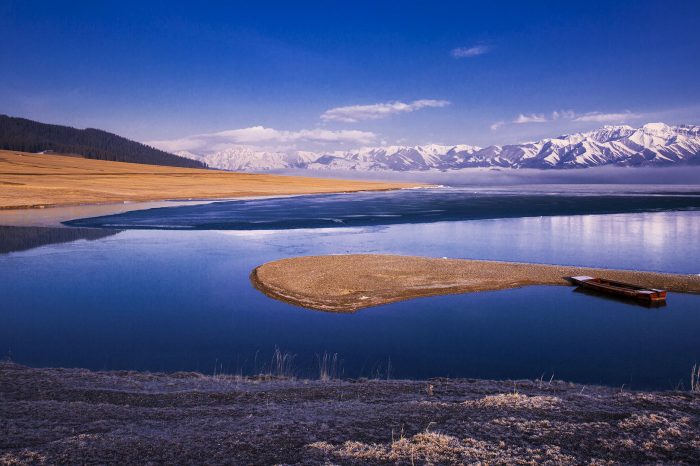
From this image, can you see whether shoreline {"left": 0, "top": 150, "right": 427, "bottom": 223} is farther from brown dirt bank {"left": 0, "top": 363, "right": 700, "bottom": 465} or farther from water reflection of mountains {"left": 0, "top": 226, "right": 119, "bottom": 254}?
brown dirt bank {"left": 0, "top": 363, "right": 700, "bottom": 465}

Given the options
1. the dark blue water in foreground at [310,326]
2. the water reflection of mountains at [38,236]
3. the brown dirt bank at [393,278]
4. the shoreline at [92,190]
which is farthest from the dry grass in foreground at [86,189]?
the brown dirt bank at [393,278]

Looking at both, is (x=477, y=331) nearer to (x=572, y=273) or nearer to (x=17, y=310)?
(x=572, y=273)

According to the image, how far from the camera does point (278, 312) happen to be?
15641 mm

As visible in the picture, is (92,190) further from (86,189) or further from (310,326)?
(310,326)

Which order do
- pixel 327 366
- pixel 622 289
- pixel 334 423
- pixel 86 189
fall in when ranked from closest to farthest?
pixel 334 423 < pixel 327 366 < pixel 622 289 < pixel 86 189

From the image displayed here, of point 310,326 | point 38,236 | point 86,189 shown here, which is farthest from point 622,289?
point 86,189

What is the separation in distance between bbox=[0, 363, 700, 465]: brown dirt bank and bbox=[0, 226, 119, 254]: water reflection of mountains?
75.3 feet

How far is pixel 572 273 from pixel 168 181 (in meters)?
91.4

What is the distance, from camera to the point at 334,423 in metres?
7.05

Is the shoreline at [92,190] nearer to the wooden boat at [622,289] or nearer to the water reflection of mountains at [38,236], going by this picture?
the water reflection of mountains at [38,236]

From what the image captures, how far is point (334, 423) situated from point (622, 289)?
14.5 metres

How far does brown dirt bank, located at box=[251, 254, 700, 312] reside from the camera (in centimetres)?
1714

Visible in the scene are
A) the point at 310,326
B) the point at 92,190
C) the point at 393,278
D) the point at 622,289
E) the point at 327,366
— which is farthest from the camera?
the point at 92,190

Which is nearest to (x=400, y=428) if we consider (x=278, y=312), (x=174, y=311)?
(x=278, y=312)
